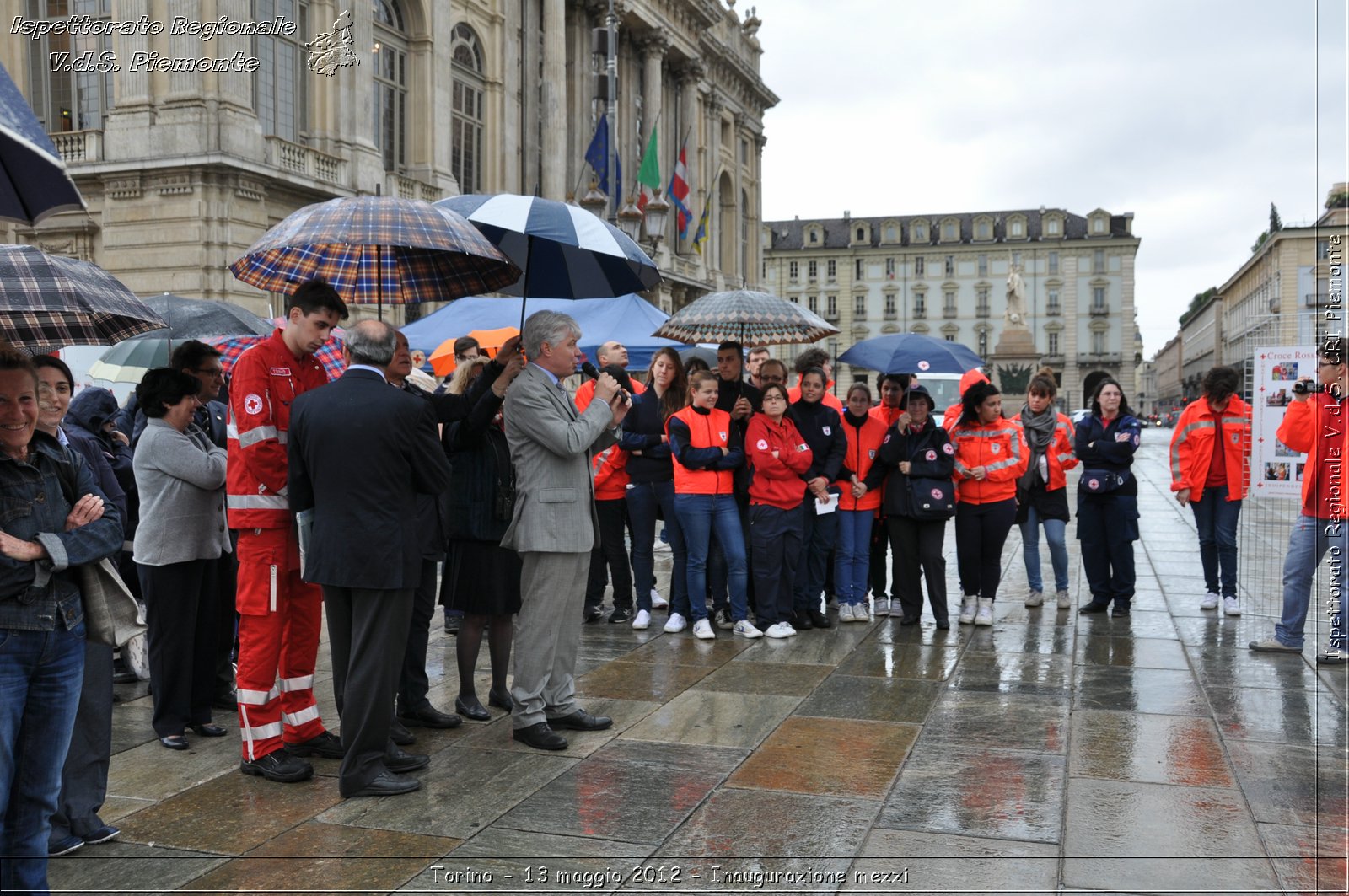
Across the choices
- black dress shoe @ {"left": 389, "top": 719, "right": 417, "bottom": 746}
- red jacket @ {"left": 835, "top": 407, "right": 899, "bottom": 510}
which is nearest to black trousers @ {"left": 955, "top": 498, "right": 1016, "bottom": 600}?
red jacket @ {"left": 835, "top": 407, "right": 899, "bottom": 510}

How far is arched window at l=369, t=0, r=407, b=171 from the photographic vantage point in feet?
87.9

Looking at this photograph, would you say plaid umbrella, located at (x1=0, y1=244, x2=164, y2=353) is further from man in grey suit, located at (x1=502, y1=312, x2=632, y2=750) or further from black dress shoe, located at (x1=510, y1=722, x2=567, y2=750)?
black dress shoe, located at (x1=510, y1=722, x2=567, y2=750)

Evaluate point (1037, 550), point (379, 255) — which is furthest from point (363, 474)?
point (1037, 550)

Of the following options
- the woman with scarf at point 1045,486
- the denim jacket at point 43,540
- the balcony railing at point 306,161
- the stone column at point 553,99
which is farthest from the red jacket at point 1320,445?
the stone column at point 553,99

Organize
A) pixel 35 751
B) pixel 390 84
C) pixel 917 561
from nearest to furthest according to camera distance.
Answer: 1. pixel 35 751
2. pixel 917 561
3. pixel 390 84

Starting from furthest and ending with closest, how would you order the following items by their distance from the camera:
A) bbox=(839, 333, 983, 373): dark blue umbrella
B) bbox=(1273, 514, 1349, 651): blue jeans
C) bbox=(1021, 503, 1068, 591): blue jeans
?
bbox=(839, 333, 983, 373): dark blue umbrella → bbox=(1021, 503, 1068, 591): blue jeans → bbox=(1273, 514, 1349, 651): blue jeans

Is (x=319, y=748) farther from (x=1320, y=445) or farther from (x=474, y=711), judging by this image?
(x=1320, y=445)

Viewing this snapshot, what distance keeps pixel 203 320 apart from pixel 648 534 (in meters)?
4.07

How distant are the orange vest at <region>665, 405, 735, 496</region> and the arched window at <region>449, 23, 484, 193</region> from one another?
23.0m

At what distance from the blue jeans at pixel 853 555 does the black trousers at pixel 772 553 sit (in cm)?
70

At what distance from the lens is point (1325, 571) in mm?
10586

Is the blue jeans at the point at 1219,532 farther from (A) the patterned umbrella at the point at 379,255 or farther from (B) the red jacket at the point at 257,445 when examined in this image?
(B) the red jacket at the point at 257,445

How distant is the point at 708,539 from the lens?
8.88 meters

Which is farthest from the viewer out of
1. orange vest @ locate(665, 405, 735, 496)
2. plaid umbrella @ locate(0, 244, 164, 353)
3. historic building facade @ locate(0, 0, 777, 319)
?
historic building facade @ locate(0, 0, 777, 319)
